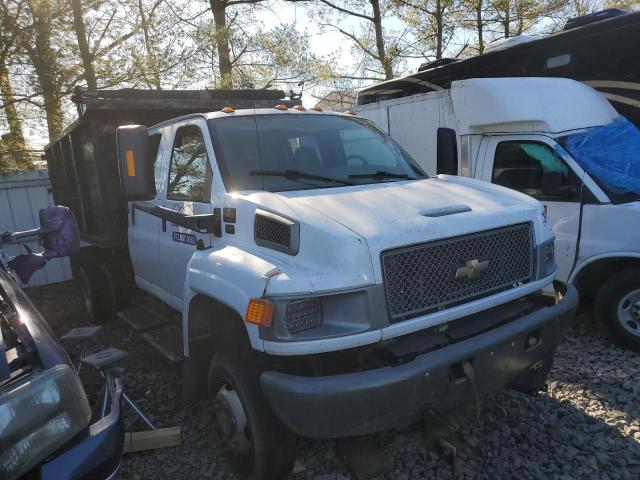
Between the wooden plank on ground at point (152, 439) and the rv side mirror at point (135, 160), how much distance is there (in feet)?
5.24

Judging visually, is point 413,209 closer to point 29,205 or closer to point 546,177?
point 546,177

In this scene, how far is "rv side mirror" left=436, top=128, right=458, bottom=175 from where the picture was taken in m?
4.16

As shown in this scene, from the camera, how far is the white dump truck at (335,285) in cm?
229

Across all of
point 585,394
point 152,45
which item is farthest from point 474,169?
point 152,45

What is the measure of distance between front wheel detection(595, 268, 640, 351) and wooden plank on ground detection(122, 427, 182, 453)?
153 inches

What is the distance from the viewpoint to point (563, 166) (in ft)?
15.8

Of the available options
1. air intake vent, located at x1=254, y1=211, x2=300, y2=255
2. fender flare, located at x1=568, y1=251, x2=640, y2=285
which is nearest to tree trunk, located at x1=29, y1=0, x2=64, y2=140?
air intake vent, located at x1=254, y1=211, x2=300, y2=255

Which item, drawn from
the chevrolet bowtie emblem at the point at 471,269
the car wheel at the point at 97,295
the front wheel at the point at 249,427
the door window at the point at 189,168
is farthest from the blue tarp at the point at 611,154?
the car wheel at the point at 97,295

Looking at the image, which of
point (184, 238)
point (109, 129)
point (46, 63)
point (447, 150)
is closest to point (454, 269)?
point (447, 150)

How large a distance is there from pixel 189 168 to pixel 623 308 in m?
4.06

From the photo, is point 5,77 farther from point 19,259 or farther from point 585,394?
point 585,394

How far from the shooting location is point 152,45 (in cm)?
1224

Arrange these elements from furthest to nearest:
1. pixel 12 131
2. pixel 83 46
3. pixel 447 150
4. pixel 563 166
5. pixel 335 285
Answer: pixel 83 46 < pixel 12 131 < pixel 563 166 < pixel 447 150 < pixel 335 285

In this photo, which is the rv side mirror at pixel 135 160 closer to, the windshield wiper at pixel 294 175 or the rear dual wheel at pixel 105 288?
the windshield wiper at pixel 294 175
